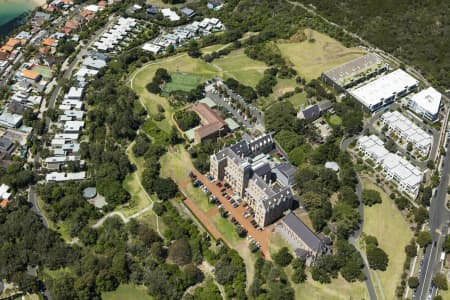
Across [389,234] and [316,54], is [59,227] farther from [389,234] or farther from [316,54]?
[316,54]

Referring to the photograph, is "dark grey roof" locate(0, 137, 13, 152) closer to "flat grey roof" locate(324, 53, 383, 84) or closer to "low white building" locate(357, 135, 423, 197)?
"low white building" locate(357, 135, 423, 197)

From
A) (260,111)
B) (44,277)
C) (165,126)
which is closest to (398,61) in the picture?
(260,111)

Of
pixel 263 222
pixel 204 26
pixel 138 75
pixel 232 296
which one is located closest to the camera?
pixel 232 296

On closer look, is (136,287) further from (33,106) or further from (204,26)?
(204,26)

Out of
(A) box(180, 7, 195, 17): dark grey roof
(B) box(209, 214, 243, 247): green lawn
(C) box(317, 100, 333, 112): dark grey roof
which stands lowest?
(B) box(209, 214, 243, 247): green lawn

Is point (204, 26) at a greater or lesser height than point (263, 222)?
greater

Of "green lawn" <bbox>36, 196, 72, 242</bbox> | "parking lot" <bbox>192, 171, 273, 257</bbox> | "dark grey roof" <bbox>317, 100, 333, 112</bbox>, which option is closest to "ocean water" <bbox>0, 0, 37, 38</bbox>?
"green lawn" <bbox>36, 196, 72, 242</bbox>

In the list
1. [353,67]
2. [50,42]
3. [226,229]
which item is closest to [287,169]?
[226,229]

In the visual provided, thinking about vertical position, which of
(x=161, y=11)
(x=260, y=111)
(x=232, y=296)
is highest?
(x=161, y=11)
